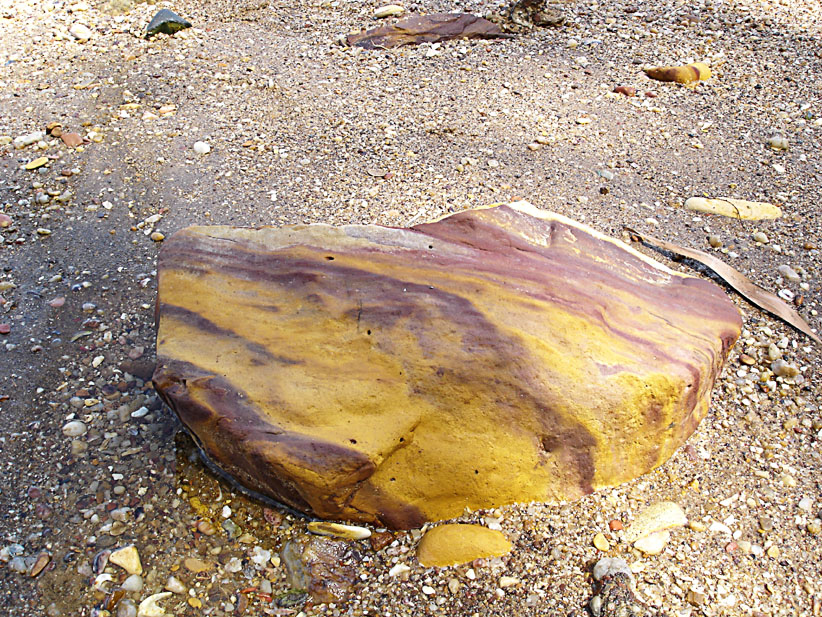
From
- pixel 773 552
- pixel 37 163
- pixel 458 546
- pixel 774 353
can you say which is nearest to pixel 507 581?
pixel 458 546

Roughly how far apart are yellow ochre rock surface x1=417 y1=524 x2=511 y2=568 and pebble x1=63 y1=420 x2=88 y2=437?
3.77 ft

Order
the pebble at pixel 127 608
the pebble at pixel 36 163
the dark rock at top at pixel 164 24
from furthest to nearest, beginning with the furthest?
the dark rock at top at pixel 164 24 → the pebble at pixel 36 163 → the pebble at pixel 127 608

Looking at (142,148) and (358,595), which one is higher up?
(142,148)

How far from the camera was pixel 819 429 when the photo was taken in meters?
2.32

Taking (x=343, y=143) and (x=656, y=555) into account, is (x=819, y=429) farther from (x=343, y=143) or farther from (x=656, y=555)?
(x=343, y=143)

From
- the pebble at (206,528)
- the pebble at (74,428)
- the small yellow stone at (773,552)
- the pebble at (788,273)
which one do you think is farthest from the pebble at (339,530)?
the pebble at (788,273)

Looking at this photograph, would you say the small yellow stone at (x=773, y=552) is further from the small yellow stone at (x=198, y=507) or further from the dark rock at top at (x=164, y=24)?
the dark rock at top at (x=164, y=24)

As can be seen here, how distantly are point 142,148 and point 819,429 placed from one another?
320 centimetres

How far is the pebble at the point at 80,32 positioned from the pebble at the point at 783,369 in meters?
4.29

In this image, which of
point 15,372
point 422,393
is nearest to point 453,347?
point 422,393

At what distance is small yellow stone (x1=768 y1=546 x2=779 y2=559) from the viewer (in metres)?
1.96

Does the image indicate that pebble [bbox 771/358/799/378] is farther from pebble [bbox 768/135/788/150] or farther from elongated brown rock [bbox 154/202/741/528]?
pebble [bbox 768/135/788/150]

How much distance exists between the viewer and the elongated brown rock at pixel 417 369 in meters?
1.87

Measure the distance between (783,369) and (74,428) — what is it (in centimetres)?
239
